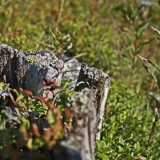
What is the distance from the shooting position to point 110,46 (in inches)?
231

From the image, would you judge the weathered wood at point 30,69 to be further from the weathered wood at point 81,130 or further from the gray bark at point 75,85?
the weathered wood at point 81,130

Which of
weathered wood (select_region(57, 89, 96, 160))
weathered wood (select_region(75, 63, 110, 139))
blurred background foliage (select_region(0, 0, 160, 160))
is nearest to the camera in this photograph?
weathered wood (select_region(57, 89, 96, 160))

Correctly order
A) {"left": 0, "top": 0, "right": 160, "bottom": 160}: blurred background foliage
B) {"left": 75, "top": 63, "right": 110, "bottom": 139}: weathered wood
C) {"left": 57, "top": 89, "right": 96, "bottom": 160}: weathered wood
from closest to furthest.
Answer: {"left": 57, "top": 89, "right": 96, "bottom": 160}: weathered wood → {"left": 75, "top": 63, "right": 110, "bottom": 139}: weathered wood → {"left": 0, "top": 0, "right": 160, "bottom": 160}: blurred background foliage

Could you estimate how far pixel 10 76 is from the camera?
3010 millimetres

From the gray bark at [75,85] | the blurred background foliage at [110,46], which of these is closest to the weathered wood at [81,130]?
the gray bark at [75,85]

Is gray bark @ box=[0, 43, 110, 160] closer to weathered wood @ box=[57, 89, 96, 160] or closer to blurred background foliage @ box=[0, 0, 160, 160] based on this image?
weathered wood @ box=[57, 89, 96, 160]

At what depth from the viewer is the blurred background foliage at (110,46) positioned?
3.47 meters

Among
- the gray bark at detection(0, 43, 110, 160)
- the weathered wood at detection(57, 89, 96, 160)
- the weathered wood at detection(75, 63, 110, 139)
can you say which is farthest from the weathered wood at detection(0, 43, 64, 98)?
the weathered wood at detection(57, 89, 96, 160)

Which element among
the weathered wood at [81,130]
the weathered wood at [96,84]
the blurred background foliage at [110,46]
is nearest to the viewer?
the weathered wood at [81,130]

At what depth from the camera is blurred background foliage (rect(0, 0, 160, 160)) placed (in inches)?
136

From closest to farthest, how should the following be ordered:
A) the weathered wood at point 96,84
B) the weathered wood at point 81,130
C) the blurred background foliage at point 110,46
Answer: the weathered wood at point 81,130 < the weathered wood at point 96,84 < the blurred background foliage at point 110,46

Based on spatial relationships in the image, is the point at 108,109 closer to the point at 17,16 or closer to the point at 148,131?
the point at 148,131

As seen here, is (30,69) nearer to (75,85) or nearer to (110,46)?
(75,85)

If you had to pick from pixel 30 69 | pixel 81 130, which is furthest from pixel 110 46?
pixel 81 130
